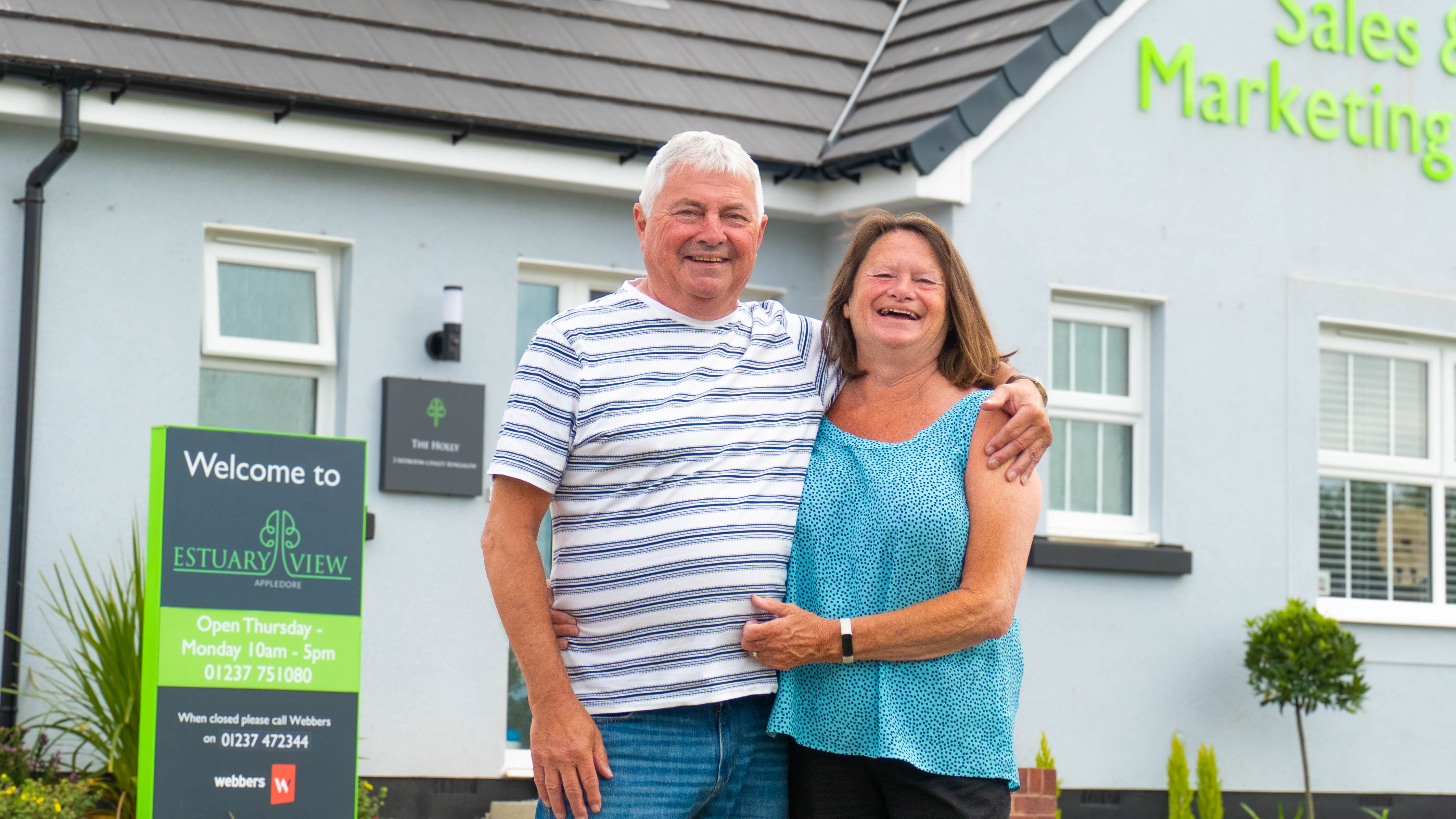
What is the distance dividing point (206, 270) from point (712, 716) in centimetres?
491

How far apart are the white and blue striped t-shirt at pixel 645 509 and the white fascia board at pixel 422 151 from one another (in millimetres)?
4445

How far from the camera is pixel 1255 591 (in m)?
8.69

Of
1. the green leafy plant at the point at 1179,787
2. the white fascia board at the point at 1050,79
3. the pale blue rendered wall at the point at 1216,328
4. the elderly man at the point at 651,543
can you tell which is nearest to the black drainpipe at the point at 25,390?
the white fascia board at the point at 1050,79

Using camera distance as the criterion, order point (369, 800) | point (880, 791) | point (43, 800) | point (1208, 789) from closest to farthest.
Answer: point (880, 791) < point (43, 800) < point (369, 800) < point (1208, 789)

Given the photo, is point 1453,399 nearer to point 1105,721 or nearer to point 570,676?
point 1105,721

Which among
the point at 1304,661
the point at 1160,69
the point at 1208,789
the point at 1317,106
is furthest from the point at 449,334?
the point at 1317,106

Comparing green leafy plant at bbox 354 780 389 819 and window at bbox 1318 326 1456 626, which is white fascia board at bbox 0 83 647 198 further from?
window at bbox 1318 326 1456 626

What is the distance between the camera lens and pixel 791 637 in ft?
9.72

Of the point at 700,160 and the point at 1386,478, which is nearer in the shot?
the point at 700,160

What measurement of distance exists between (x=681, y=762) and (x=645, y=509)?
461 millimetres

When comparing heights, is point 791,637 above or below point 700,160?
below

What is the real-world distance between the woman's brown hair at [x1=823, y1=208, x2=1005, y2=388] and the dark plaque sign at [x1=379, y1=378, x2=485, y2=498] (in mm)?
4321

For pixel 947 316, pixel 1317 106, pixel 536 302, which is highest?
pixel 1317 106

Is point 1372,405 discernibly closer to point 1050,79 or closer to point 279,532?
point 1050,79
